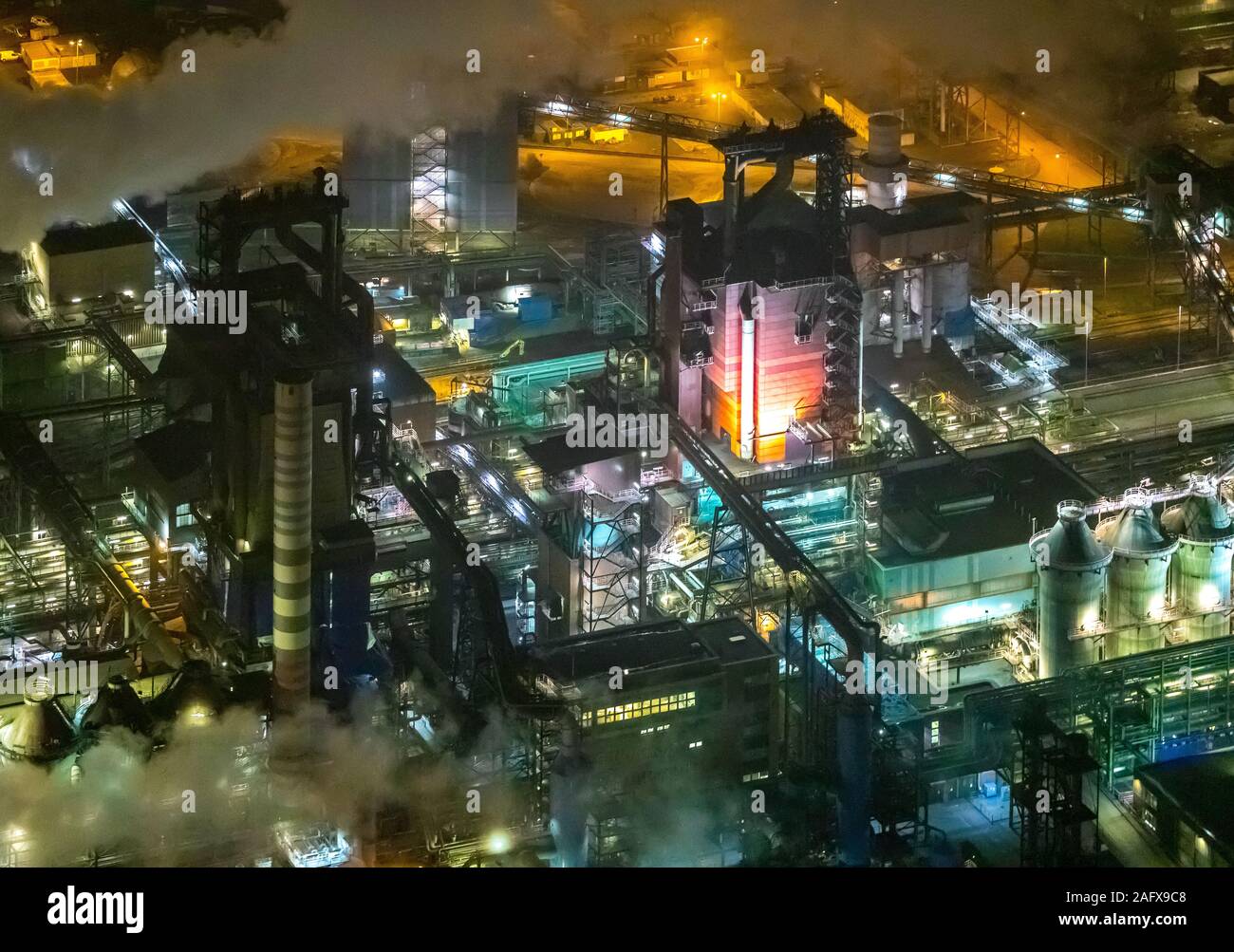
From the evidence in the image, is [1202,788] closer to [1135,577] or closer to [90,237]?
[1135,577]

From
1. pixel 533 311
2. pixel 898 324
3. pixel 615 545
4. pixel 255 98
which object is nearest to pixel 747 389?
pixel 615 545

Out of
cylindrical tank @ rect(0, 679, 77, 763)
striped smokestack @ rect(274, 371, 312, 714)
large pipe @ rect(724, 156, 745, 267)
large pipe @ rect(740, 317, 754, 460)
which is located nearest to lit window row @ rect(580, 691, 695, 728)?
striped smokestack @ rect(274, 371, 312, 714)

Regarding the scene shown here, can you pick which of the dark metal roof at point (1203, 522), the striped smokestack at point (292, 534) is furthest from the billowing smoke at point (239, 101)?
the dark metal roof at point (1203, 522)

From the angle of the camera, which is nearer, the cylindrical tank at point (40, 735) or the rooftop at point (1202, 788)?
the cylindrical tank at point (40, 735)

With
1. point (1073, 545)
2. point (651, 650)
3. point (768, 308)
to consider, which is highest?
point (768, 308)

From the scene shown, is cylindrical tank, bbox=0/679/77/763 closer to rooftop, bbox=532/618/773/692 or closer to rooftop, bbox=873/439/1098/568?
rooftop, bbox=532/618/773/692

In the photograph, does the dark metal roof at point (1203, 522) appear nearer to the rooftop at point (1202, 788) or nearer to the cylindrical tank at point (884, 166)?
the rooftop at point (1202, 788)
